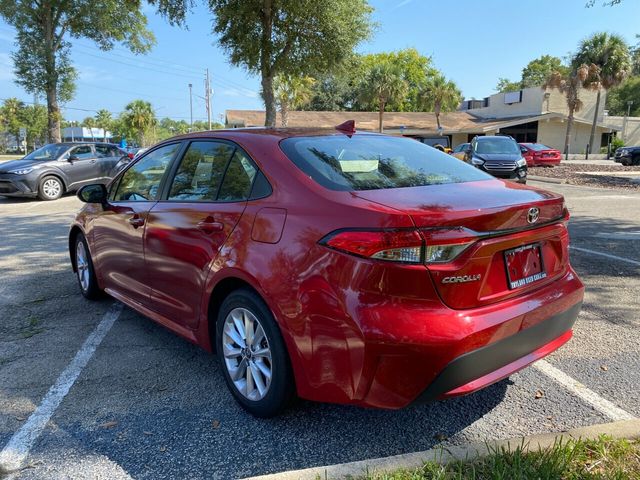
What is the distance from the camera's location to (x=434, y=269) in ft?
7.41

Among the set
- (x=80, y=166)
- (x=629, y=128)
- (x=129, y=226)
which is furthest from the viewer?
(x=629, y=128)

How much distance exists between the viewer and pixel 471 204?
8.13 feet

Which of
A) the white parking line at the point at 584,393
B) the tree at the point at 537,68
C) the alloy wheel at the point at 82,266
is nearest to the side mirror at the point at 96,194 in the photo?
the alloy wheel at the point at 82,266

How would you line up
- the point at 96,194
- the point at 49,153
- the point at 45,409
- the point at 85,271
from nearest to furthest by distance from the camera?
the point at 45,409 → the point at 96,194 → the point at 85,271 → the point at 49,153

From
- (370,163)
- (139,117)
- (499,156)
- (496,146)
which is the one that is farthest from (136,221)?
(139,117)

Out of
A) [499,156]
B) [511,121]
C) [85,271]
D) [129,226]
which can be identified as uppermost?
[511,121]

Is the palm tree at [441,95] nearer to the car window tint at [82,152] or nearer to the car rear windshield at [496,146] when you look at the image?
the car rear windshield at [496,146]

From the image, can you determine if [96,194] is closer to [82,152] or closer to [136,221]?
[136,221]

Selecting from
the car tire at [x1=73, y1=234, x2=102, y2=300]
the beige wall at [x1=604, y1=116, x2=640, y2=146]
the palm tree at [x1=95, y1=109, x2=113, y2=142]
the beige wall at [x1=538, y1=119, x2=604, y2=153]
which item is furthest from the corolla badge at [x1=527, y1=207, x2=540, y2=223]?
the palm tree at [x1=95, y1=109, x2=113, y2=142]

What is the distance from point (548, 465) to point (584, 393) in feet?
3.56

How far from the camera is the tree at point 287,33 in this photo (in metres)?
16.9

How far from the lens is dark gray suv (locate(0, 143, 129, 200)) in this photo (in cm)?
1300

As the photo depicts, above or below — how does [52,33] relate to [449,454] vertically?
above

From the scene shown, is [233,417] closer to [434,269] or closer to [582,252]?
[434,269]
